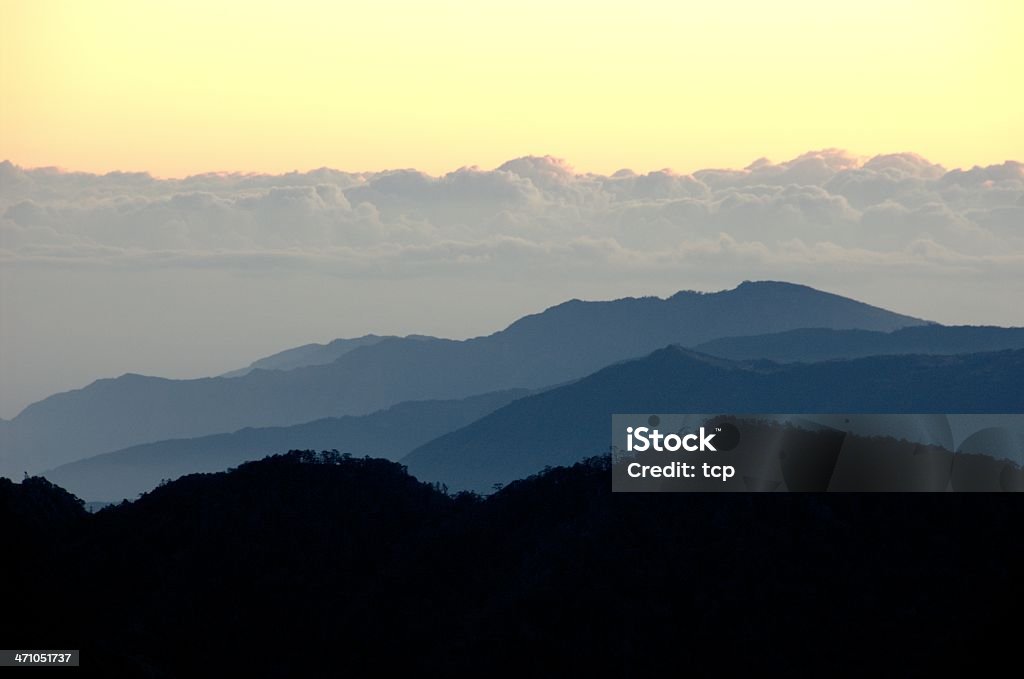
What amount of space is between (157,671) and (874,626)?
51.9 meters

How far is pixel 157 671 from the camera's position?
106875 mm

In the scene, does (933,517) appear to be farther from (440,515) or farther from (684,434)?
(440,515)

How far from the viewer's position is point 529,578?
13112 centimetres

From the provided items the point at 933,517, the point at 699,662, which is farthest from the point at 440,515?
the point at 933,517

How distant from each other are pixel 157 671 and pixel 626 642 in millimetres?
35548

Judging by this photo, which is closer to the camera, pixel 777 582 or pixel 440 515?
pixel 777 582

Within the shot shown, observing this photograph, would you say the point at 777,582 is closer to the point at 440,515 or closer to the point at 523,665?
the point at 523,665

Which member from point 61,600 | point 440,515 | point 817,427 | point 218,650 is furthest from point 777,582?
point 61,600

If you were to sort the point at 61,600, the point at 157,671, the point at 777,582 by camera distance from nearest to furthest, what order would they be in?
the point at 157,671
the point at 61,600
the point at 777,582

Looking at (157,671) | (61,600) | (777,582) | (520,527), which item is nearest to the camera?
(157,671)

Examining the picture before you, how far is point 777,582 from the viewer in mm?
129500

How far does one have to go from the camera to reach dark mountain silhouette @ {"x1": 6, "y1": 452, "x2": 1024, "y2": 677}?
124 metres

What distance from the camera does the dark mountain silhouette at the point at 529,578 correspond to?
123625mm

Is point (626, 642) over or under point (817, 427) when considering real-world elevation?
under
